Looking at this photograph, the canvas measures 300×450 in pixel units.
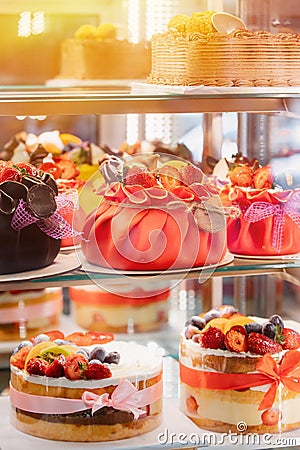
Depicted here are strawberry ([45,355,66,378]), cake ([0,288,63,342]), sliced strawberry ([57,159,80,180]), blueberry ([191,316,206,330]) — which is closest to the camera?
strawberry ([45,355,66,378])

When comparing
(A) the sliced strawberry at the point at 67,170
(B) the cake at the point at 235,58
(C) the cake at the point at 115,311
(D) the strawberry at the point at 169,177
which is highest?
(B) the cake at the point at 235,58

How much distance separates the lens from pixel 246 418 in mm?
2191

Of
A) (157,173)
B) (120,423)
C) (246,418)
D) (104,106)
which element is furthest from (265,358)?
(104,106)

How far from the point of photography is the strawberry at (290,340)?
7.30 ft

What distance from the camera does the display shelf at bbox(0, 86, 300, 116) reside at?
75.2 inches

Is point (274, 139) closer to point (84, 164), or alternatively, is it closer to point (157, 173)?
point (84, 164)

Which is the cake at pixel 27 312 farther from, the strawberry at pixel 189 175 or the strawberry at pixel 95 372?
the strawberry at pixel 189 175

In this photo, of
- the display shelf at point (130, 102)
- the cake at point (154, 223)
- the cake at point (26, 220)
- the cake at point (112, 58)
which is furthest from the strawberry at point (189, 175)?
the cake at point (112, 58)

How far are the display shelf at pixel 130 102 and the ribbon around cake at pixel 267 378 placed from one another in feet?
1.87

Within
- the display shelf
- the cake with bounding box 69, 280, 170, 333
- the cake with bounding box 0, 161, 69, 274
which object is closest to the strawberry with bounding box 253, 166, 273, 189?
the display shelf

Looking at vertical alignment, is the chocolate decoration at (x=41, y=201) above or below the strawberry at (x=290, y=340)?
above

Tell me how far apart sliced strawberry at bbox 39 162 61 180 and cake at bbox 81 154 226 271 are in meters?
0.38

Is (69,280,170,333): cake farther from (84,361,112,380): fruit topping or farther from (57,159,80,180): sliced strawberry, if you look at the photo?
(84,361,112,380): fruit topping

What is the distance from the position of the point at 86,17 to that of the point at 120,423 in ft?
5.69
